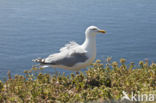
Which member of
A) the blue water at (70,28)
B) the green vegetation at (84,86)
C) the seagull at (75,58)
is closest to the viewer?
Answer: the green vegetation at (84,86)

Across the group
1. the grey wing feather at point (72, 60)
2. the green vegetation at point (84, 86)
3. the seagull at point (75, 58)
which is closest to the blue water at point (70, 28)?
the seagull at point (75, 58)

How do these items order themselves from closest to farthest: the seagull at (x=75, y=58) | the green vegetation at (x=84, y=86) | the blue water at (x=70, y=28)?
the green vegetation at (x=84, y=86)
the seagull at (x=75, y=58)
the blue water at (x=70, y=28)

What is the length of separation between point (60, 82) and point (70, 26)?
46.4 feet

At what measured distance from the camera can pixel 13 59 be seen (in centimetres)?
1839

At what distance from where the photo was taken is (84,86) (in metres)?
8.90

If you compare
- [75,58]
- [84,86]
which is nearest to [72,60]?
[75,58]

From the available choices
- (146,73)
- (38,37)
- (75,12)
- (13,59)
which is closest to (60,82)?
(146,73)

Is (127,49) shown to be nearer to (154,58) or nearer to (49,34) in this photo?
(154,58)

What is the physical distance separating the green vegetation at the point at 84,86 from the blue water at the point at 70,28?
24.4ft

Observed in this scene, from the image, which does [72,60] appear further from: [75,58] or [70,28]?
[70,28]

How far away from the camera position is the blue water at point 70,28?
61.8ft

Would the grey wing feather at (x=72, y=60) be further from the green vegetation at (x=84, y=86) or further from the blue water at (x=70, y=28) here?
the blue water at (x=70, y=28)

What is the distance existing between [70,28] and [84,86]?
14.2 metres

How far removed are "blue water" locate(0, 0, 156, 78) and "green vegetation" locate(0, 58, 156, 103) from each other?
7.42m
